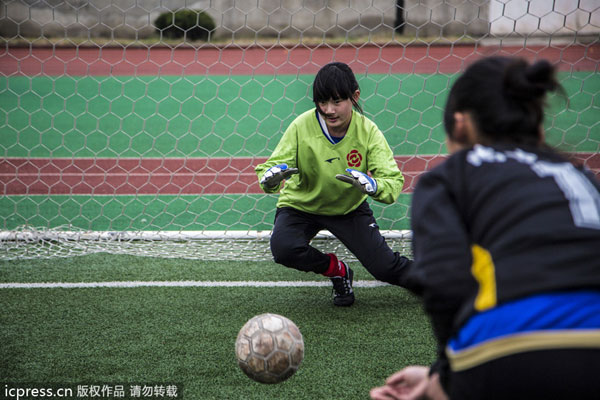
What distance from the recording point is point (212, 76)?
11.9 meters

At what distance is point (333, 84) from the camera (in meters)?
3.16

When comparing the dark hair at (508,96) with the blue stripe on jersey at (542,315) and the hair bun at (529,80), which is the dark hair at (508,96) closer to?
the hair bun at (529,80)

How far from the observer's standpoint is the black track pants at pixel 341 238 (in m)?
3.31

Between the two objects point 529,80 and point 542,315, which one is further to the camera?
point 529,80

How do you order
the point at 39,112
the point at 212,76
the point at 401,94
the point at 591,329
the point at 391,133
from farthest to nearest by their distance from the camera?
the point at 212,76 < the point at 401,94 < the point at 39,112 < the point at 391,133 < the point at 591,329

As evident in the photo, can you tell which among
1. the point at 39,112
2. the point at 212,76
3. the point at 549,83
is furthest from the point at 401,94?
the point at 549,83

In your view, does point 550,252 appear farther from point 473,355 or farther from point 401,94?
point 401,94

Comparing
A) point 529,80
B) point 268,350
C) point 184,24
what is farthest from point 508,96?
point 184,24

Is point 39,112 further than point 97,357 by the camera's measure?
Yes

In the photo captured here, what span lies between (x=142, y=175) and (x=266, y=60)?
755 cm

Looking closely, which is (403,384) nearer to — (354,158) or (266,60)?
(354,158)

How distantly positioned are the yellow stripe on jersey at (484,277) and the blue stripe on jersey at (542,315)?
16mm

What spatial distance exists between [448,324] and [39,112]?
8.14 metres

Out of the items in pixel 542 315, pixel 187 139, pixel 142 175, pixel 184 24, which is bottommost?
pixel 142 175
